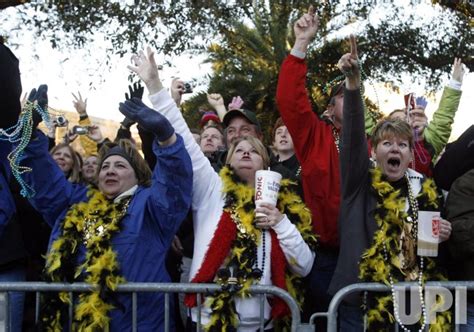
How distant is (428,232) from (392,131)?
0.65 m

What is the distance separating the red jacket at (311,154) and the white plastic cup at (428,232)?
0.58 metres

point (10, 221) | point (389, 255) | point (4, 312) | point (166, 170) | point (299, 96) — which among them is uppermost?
point (299, 96)

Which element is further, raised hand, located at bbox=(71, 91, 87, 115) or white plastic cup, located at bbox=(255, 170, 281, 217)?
raised hand, located at bbox=(71, 91, 87, 115)

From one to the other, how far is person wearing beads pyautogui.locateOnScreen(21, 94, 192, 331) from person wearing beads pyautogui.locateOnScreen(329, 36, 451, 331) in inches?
34.4

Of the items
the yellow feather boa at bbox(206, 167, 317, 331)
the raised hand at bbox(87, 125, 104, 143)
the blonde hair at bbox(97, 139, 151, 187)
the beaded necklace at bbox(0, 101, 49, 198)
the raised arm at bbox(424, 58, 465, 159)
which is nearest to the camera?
the yellow feather boa at bbox(206, 167, 317, 331)

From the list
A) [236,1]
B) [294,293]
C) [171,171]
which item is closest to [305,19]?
[171,171]

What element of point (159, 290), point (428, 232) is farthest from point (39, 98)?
point (428, 232)

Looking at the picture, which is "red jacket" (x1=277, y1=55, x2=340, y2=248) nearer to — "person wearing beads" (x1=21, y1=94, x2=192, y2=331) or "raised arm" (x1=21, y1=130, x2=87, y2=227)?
"person wearing beads" (x1=21, y1=94, x2=192, y2=331)

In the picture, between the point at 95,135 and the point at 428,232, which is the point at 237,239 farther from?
the point at 95,135

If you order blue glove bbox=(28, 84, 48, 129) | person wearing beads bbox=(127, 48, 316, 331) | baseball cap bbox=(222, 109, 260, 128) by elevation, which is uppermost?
baseball cap bbox=(222, 109, 260, 128)

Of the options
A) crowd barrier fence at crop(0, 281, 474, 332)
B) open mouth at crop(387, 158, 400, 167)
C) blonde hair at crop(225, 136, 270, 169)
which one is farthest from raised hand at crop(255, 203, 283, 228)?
open mouth at crop(387, 158, 400, 167)

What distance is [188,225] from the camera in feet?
13.6

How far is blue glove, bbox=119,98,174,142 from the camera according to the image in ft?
10.9

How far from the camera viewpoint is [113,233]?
3607mm
